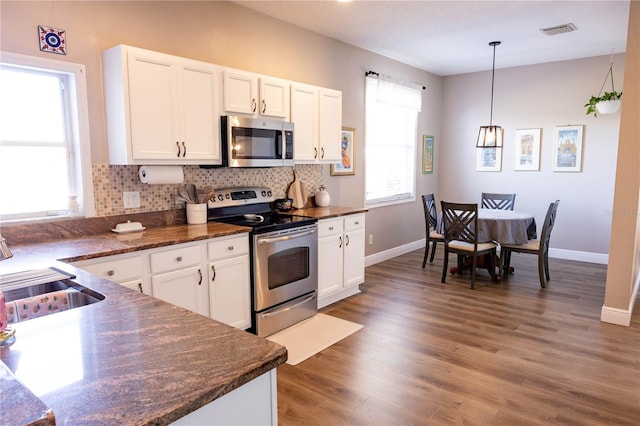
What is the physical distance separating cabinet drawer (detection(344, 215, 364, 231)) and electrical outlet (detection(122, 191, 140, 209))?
1881 millimetres

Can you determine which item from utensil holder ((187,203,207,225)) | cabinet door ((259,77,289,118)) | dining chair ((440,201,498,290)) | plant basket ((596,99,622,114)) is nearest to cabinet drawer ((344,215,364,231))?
dining chair ((440,201,498,290))

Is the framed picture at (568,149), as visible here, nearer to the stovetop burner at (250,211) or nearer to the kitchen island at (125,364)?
→ the stovetop burner at (250,211)

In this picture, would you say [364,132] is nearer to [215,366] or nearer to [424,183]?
[424,183]

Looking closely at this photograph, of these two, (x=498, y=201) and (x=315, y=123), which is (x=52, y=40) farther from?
(x=498, y=201)

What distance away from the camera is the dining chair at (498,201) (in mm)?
5680

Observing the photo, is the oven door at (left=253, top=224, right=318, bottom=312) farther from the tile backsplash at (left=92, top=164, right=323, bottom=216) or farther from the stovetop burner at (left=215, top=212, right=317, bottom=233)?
the tile backsplash at (left=92, top=164, right=323, bottom=216)

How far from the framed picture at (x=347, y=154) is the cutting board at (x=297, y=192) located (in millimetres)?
617

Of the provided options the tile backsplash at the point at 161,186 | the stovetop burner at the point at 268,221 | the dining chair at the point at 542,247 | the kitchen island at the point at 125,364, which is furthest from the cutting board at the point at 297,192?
the kitchen island at the point at 125,364

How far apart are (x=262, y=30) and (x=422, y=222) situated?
3977 mm

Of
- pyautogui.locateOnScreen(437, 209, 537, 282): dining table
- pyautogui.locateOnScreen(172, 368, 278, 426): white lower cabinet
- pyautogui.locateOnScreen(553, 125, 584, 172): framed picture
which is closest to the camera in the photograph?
pyautogui.locateOnScreen(172, 368, 278, 426): white lower cabinet

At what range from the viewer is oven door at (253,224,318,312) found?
3.14 meters

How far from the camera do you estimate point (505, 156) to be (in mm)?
6258

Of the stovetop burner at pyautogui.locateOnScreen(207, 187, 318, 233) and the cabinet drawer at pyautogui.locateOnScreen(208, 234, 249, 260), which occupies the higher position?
the stovetop burner at pyautogui.locateOnScreen(207, 187, 318, 233)

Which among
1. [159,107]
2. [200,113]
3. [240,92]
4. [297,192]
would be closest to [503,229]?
[297,192]
